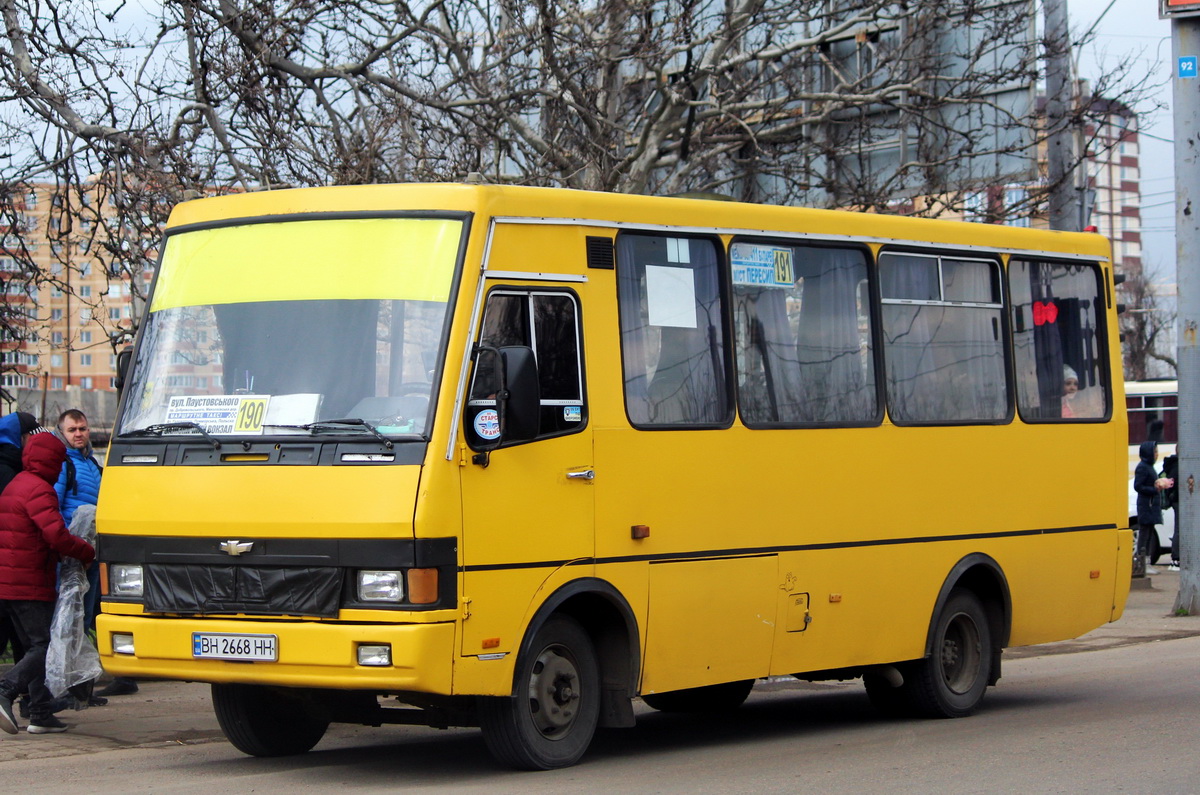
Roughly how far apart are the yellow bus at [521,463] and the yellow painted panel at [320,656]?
0.05ft

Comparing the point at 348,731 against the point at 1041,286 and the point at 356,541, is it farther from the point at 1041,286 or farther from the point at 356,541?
the point at 1041,286

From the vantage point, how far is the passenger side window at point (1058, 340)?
38.6 feet

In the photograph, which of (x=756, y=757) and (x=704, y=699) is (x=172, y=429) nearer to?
(x=756, y=757)

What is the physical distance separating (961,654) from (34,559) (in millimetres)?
6006

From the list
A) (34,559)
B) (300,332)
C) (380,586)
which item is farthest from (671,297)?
(34,559)

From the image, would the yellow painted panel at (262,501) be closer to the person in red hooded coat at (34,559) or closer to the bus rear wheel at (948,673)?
the person in red hooded coat at (34,559)

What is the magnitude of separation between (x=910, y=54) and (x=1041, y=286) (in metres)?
11.2

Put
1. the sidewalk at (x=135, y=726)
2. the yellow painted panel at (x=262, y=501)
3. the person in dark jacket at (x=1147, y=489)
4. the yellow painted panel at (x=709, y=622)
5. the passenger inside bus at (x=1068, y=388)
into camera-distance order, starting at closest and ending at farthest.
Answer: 1. the yellow painted panel at (x=262, y=501)
2. the yellow painted panel at (x=709, y=622)
3. the sidewalk at (x=135, y=726)
4. the passenger inside bus at (x=1068, y=388)
5. the person in dark jacket at (x=1147, y=489)

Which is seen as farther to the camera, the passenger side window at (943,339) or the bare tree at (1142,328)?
the bare tree at (1142,328)

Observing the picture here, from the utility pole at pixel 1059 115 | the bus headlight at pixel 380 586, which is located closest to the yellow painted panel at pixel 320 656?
the bus headlight at pixel 380 586

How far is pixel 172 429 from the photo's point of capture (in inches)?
328

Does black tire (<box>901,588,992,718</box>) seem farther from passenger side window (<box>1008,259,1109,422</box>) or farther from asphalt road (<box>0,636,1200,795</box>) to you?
passenger side window (<box>1008,259,1109,422</box>)

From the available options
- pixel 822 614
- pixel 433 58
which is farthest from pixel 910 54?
pixel 822 614

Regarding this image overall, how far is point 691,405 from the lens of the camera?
30.2 ft
